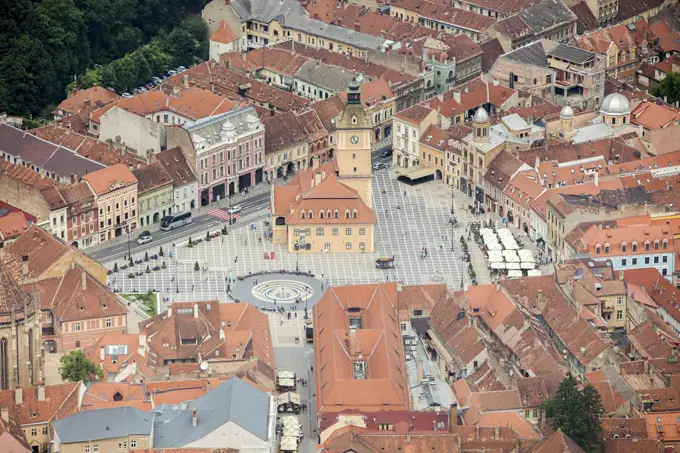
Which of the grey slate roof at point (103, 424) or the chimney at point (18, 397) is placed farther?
the chimney at point (18, 397)

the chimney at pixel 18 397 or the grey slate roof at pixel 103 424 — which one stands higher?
the chimney at pixel 18 397

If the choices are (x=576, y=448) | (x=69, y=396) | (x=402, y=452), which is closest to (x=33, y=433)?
(x=69, y=396)

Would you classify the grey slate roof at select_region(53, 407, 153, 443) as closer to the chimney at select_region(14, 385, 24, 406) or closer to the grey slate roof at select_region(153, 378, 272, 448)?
the grey slate roof at select_region(153, 378, 272, 448)

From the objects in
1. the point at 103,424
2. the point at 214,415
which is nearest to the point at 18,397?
the point at 103,424

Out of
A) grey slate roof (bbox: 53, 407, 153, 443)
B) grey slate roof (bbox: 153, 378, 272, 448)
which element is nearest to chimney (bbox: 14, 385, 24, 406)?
grey slate roof (bbox: 53, 407, 153, 443)

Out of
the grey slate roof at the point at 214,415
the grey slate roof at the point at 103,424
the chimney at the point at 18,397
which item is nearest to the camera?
the grey slate roof at the point at 103,424

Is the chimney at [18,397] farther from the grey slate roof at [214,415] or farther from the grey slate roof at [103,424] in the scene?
the grey slate roof at [214,415]

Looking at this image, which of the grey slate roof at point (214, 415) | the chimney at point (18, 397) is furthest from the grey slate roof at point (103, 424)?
the chimney at point (18, 397)
